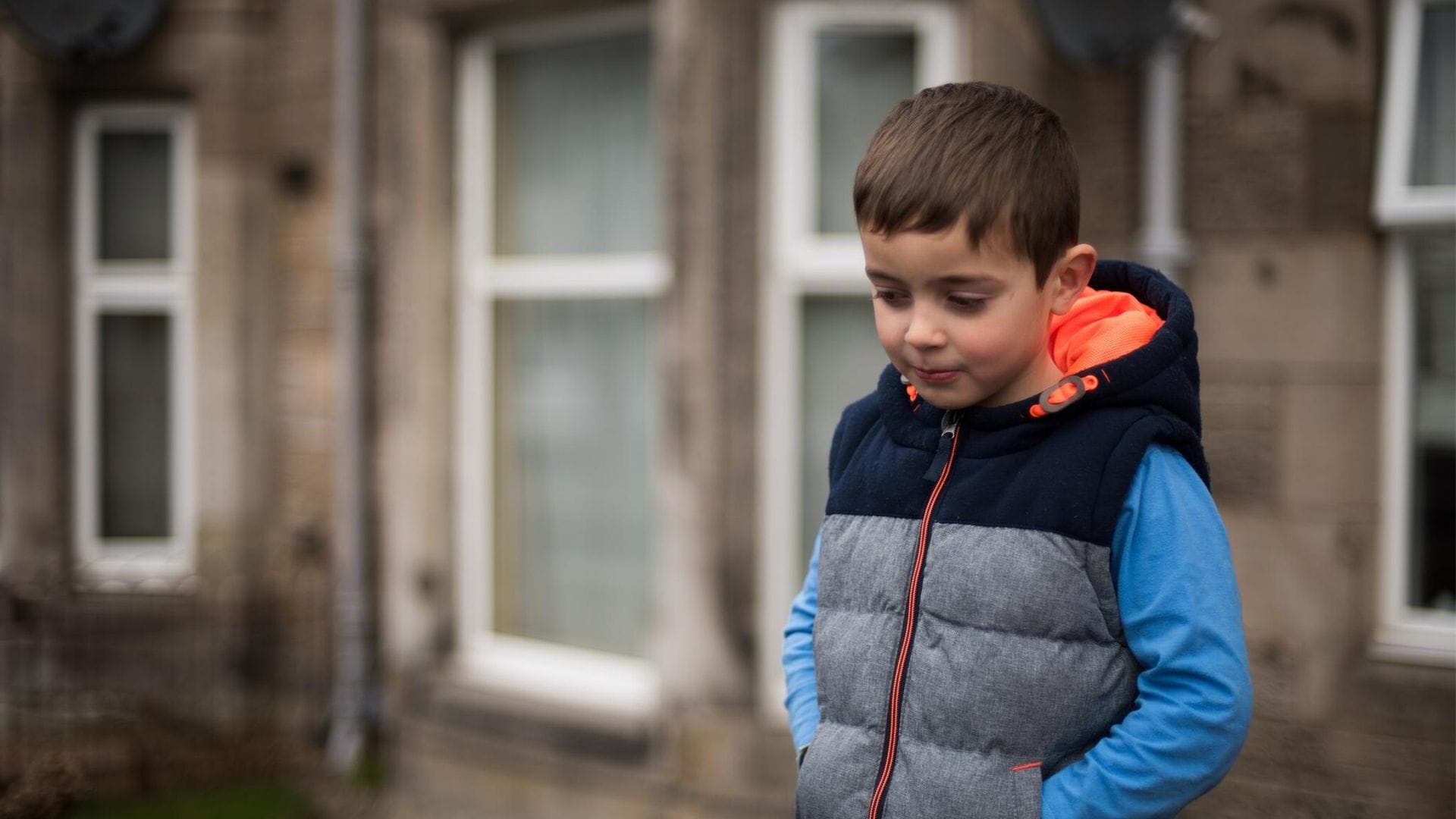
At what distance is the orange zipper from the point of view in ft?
4.70

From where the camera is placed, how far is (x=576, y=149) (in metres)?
4.82

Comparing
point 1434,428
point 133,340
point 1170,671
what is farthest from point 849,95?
point 133,340

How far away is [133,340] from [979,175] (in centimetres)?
570

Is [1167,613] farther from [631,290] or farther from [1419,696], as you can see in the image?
[631,290]

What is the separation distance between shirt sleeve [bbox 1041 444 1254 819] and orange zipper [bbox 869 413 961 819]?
7.4 inches

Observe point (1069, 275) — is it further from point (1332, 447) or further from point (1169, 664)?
point (1332, 447)

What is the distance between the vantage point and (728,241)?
161 inches

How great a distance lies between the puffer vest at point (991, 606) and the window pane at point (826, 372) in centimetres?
261

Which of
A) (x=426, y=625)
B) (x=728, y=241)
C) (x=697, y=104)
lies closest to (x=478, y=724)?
(x=426, y=625)

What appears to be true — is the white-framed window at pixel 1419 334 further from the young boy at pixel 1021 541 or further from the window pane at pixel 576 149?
the window pane at pixel 576 149

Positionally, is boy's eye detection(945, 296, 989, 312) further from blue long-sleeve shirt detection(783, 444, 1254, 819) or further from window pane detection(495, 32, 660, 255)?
window pane detection(495, 32, 660, 255)

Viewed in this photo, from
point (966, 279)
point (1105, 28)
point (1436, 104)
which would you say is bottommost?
point (966, 279)

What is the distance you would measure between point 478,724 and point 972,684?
3659 mm

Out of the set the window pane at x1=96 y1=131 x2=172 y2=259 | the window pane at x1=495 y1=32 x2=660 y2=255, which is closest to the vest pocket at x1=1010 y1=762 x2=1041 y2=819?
the window pane at x1=495 y1=32 x2=660 y2=255
